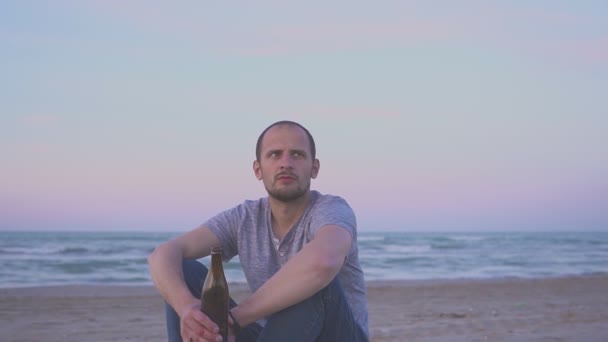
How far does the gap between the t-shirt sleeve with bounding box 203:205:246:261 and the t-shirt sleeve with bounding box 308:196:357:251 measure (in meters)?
0.42

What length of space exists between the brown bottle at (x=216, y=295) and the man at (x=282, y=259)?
1.8 inches

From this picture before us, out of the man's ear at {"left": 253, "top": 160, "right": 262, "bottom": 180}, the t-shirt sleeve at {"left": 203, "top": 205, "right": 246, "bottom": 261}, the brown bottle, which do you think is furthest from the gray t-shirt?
the brown bottle

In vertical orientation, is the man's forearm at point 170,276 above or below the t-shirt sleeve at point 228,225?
below

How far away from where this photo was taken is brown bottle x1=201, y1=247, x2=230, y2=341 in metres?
2.74

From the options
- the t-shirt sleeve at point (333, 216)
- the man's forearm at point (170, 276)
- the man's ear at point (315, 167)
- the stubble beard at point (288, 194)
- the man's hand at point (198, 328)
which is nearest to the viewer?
the man's hand at point (198, 328)

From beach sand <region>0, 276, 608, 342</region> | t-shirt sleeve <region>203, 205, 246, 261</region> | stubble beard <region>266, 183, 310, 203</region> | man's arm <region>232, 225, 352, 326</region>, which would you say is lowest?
beach sand <region>0, 276, 608, 342</region>

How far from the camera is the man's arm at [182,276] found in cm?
275

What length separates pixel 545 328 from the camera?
639 centimetres

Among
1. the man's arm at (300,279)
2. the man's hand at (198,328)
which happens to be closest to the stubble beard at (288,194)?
the man's arm at (300,279)

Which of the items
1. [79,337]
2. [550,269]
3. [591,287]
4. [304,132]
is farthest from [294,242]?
[550,269]

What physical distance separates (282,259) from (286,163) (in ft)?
1.42

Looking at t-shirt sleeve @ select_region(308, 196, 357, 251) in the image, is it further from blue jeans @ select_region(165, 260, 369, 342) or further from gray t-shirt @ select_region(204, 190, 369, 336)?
blue jeans @ select_region(165, 260, 369, 342)

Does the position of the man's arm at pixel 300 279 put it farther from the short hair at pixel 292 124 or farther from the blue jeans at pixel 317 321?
the short hair at pixel 292 124

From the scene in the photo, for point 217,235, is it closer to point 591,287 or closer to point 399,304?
point 399,304
